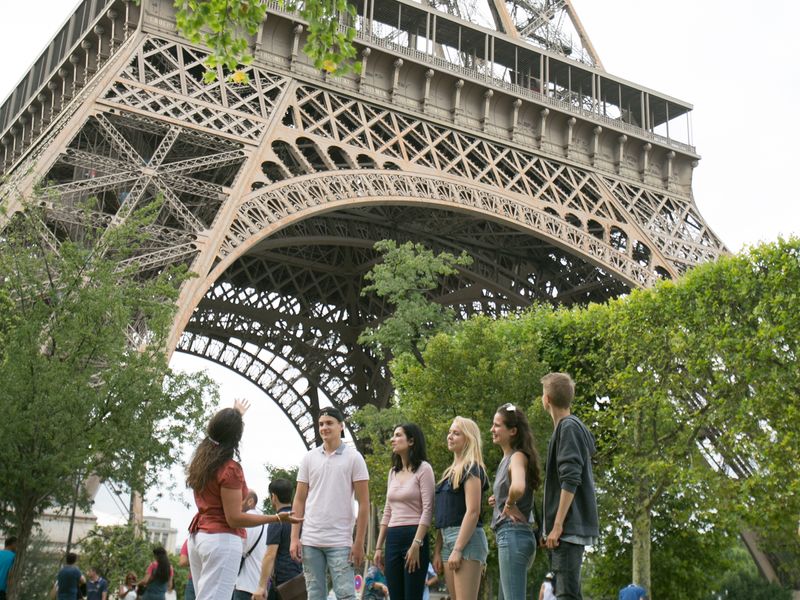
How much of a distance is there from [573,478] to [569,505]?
16 centimetres

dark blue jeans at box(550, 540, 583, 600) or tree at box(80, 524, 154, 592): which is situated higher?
tree at box(80, 524, 154, 592)

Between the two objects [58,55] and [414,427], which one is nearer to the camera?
[414,427]

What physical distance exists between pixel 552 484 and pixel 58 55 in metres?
27.1

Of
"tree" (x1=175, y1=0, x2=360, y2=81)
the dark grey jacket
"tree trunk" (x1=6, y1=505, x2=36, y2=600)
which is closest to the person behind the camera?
the dark grey jacket

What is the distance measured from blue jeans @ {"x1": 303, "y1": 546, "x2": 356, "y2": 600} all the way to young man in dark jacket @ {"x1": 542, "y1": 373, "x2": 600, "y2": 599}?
1.53m

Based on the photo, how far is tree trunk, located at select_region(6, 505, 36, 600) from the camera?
14031 millimetres

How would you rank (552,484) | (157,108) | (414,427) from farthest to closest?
(157,108)
(414,427)
(552,484)

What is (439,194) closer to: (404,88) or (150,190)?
(404,88)

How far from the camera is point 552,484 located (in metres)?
6.30

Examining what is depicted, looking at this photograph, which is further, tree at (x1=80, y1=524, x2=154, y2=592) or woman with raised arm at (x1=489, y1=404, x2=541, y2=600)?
tree at (x1=80, y1=524, x2=154, y2=592)

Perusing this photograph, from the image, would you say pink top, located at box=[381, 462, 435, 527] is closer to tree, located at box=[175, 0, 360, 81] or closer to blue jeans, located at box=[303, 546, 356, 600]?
blue jeans, located at box=[303, 546, 356, 600]

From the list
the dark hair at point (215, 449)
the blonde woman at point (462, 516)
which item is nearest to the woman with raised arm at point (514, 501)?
the blonde woman at point (462, 516)

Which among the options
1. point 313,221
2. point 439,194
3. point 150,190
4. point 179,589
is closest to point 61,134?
point 150,190

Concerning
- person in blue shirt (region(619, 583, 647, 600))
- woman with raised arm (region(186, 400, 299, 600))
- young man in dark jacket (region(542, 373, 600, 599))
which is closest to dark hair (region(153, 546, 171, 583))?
woman with raised arm (region(186, 400, 299, 600))
